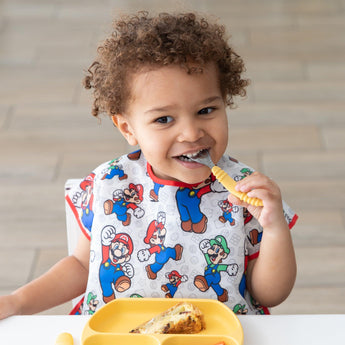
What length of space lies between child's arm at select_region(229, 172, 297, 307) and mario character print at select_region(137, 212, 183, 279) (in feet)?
0.44

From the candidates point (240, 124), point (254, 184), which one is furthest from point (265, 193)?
point (240, 124)

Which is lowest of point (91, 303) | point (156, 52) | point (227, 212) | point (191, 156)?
point (91, 303)

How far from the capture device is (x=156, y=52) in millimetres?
962

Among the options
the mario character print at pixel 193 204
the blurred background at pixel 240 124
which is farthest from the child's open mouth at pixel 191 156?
the blurred background at pixel 240 124

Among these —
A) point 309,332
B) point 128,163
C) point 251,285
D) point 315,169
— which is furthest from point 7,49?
point 309,332

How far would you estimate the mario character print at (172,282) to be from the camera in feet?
3.45

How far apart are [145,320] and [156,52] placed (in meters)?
0.40

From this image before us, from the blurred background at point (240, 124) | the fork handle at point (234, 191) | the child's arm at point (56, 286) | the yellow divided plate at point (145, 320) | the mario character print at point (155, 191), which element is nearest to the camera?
the yellow divided plate at point (145, 320)

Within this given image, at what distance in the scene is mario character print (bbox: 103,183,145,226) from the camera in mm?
1092

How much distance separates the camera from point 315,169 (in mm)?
2395

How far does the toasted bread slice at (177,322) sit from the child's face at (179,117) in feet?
0.79

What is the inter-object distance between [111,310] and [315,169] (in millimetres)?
1661

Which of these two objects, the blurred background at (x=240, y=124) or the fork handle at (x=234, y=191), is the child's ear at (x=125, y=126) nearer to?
the fork handle at (x=234, y=191)

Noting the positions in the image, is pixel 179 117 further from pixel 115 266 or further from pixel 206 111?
pixel 115 266
